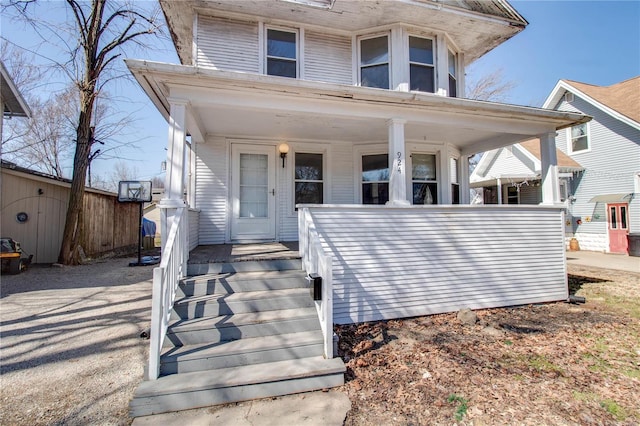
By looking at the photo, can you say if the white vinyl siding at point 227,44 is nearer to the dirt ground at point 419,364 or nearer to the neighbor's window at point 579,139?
the dirt ground at point 419,364

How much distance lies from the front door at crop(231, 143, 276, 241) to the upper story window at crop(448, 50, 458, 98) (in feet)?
15.1

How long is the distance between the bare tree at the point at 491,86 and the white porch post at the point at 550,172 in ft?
45.6

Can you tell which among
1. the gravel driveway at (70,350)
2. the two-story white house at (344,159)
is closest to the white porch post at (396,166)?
the two-story white house at (344,159)

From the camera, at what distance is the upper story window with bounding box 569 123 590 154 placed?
42.5ft

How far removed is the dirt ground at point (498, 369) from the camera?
2523 mm

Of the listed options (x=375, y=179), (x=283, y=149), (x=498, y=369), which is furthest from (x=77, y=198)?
(x=498, y=369)

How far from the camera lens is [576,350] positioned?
3.62 metres

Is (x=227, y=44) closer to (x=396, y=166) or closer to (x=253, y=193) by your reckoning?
(x=253, y=193)

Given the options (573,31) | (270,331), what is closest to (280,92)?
(270,331)

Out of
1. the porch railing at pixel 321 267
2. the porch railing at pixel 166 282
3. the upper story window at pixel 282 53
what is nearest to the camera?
the porch railing at pixel 166 282

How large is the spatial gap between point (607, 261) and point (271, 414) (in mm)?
12429

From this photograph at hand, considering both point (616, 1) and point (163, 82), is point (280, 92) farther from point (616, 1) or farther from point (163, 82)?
point (616, 1)

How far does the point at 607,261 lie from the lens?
9945 mm

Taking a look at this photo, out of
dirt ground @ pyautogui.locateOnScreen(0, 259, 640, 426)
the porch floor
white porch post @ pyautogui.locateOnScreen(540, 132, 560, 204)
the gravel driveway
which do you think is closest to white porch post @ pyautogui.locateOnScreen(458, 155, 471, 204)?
white porch post @ pyautogui.locateOnScreen(540, 132, 560, 204)
